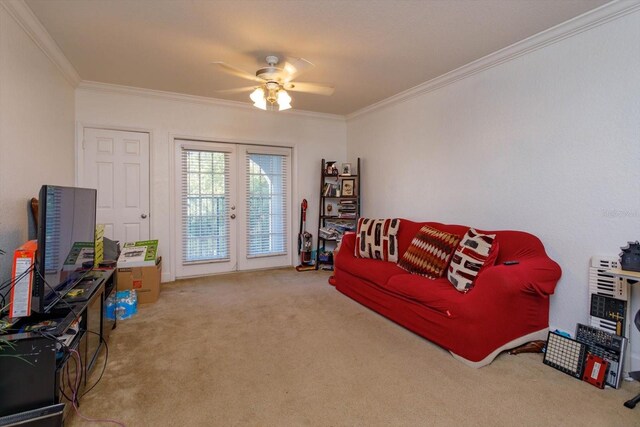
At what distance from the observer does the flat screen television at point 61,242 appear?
1.69 m

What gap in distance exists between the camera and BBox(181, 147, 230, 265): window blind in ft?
14.3

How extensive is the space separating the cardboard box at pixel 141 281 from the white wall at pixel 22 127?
3.39 feet

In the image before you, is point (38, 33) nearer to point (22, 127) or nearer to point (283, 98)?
point (22, 127)

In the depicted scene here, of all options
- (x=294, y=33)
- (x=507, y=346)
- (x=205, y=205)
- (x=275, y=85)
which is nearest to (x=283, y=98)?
(x=275, y=85)

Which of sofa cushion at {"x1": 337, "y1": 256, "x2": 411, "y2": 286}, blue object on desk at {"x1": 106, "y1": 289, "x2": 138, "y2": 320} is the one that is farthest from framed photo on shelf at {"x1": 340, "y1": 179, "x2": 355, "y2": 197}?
blue object on desk at {"x1": 106, "y1": 289, "x2": 138, "y2": 320}

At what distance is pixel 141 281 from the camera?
337 cm

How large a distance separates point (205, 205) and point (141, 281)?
142 centimetres

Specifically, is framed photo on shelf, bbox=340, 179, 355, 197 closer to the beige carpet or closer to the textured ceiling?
the textured ceiling

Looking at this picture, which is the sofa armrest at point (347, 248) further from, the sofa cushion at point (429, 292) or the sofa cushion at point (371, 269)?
the sofa cushion at point (429, 292)

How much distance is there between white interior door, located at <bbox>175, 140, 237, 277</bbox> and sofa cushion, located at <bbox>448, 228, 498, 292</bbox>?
10.4 feet

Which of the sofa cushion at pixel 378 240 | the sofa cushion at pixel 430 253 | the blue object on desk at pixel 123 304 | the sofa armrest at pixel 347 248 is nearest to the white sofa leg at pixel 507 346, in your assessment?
the sofa cushion at pixel 430 253

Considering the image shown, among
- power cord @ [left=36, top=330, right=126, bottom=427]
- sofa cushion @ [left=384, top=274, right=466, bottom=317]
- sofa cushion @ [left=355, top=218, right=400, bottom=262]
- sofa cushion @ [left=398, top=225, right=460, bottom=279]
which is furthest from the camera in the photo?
sofa cushion @ [left=355, top=218, right=400, bottom=262]

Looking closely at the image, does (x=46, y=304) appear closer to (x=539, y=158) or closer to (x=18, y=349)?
(x=18, y=349)

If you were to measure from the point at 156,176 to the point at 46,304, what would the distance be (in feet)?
8.55
